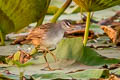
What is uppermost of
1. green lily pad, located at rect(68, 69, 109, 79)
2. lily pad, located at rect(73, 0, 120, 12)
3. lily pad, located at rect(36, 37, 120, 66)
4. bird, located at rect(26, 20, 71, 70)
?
lily pad, located at rect(73, 0, 120, 12)

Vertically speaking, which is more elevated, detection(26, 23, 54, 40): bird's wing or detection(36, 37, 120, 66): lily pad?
detection(26, 23, 54, 40): bird's wing

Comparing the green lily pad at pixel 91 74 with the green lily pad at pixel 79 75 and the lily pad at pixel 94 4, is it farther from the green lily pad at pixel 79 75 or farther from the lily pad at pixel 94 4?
the lily pad at pixel 94 4

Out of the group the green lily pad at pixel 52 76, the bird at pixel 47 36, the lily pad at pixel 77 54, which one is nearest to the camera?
the green lily pad at pixel 52 76

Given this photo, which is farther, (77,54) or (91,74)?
(77,54)

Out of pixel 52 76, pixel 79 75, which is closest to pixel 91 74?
pixel 79 75

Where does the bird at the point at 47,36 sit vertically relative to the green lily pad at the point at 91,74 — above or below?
above

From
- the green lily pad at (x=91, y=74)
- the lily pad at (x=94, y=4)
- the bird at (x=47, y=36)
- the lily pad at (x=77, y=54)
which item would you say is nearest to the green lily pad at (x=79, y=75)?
the green lily pad at (x=91, y=74)

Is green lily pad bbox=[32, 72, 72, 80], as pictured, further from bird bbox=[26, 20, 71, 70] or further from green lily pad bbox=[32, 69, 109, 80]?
bird bbox=[26, 20, 71, 70]

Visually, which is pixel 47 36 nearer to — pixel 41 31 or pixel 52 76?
pixel 41 31

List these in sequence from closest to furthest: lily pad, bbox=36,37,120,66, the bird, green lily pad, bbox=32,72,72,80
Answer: green lily pad, bbox=32,72,72,80, lily pad, bbox=36,37,120,66, the bird

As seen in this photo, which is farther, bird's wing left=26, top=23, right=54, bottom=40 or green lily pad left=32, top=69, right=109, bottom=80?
bird's wing left=26, top=23, right=54, bottom=40

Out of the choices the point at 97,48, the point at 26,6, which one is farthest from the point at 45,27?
the point at 97,48

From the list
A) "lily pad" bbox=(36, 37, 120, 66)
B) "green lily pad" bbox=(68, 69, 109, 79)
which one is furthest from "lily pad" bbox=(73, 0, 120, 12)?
"green lily pad" bbox=(68, 69, 109, 79)

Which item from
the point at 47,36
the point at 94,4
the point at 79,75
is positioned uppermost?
the point at 94,4
